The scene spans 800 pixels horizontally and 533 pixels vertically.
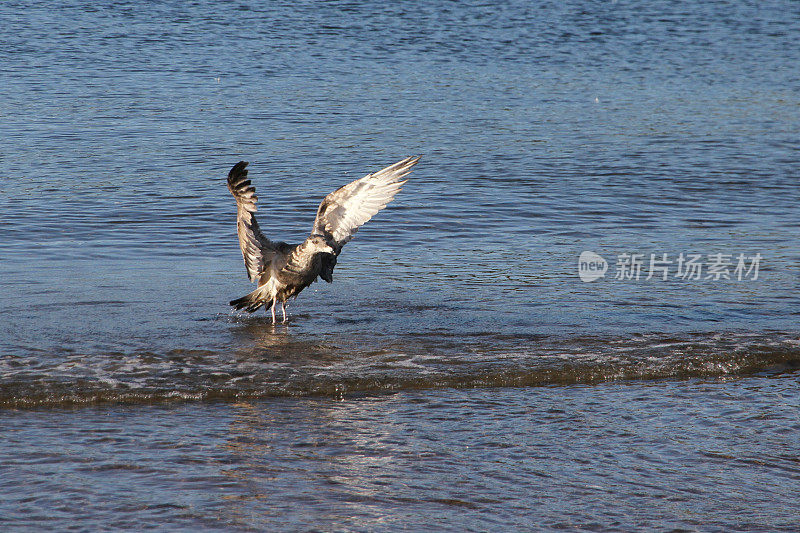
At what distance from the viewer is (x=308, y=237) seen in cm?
845

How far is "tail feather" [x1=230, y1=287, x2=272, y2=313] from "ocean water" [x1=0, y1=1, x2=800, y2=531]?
0.44 ft

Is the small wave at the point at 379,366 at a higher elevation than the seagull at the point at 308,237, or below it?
below

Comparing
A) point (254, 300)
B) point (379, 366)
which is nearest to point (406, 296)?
point (254, 300)

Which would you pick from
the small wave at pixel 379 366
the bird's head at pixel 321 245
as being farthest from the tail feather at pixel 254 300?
the small wave at pixel 379 366

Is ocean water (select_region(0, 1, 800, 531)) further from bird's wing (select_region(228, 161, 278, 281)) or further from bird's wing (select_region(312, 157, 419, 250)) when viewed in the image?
bird's wing (select_region(312, 157, 419, 250))

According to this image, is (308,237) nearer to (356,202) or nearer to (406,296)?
(356,202)

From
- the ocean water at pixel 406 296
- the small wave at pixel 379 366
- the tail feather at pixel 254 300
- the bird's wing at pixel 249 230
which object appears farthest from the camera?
the tail feather at pixel 254 300

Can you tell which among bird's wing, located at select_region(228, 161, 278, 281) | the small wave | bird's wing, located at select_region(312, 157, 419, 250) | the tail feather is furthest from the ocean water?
bird's wing, located at select_region(312, 157, 419, 250)

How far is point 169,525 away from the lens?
188 inches

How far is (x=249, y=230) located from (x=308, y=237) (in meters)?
→ 0.55

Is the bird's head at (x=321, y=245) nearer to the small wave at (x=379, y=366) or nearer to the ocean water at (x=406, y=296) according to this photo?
the ocean water at (x=406, y=296)

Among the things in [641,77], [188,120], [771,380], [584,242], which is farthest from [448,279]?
[641,77]

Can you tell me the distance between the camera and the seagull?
834 cm

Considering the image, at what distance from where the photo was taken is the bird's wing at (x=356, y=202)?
834 centimetres
